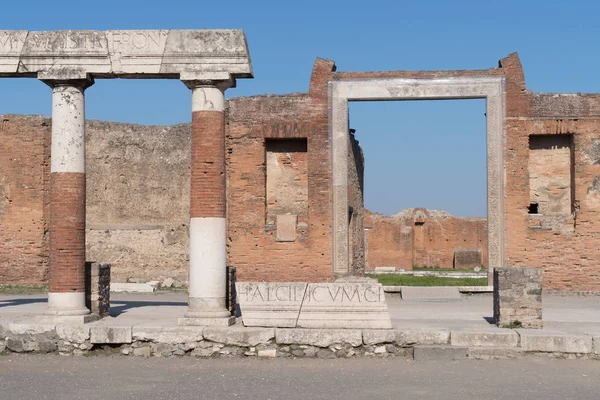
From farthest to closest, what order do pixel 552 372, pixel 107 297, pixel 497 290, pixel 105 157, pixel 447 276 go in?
pixel 447 276, pixel 105 157, pixel 107 297, pixel 497 290, pixel 552 372

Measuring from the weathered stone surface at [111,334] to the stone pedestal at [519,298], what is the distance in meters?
4.13

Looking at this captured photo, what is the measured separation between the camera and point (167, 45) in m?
9.38

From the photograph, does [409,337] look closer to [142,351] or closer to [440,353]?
[440,353]

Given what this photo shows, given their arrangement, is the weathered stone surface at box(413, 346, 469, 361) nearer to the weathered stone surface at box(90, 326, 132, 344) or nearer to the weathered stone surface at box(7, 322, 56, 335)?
the weathered stone surface at box(90, 326, 132, 344)

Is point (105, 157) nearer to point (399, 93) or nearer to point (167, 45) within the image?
point (399, 93)

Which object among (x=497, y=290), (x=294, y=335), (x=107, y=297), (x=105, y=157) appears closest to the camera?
(x=294, y=335)

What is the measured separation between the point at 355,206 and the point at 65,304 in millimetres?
8568

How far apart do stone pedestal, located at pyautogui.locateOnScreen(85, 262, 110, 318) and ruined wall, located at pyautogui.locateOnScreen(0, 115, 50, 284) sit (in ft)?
26.0

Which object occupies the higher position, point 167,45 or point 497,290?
point 167,45

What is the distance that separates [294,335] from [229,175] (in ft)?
25.0

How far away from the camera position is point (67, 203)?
9.49 metres

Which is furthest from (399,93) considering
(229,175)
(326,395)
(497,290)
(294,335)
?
(326,395)

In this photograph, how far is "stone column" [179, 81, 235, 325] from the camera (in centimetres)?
923

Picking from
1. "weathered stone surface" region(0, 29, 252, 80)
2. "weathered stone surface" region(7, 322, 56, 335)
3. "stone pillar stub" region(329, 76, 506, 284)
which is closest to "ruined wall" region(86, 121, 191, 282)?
"stone pillar stub" region(329, 76, 506, 284)
